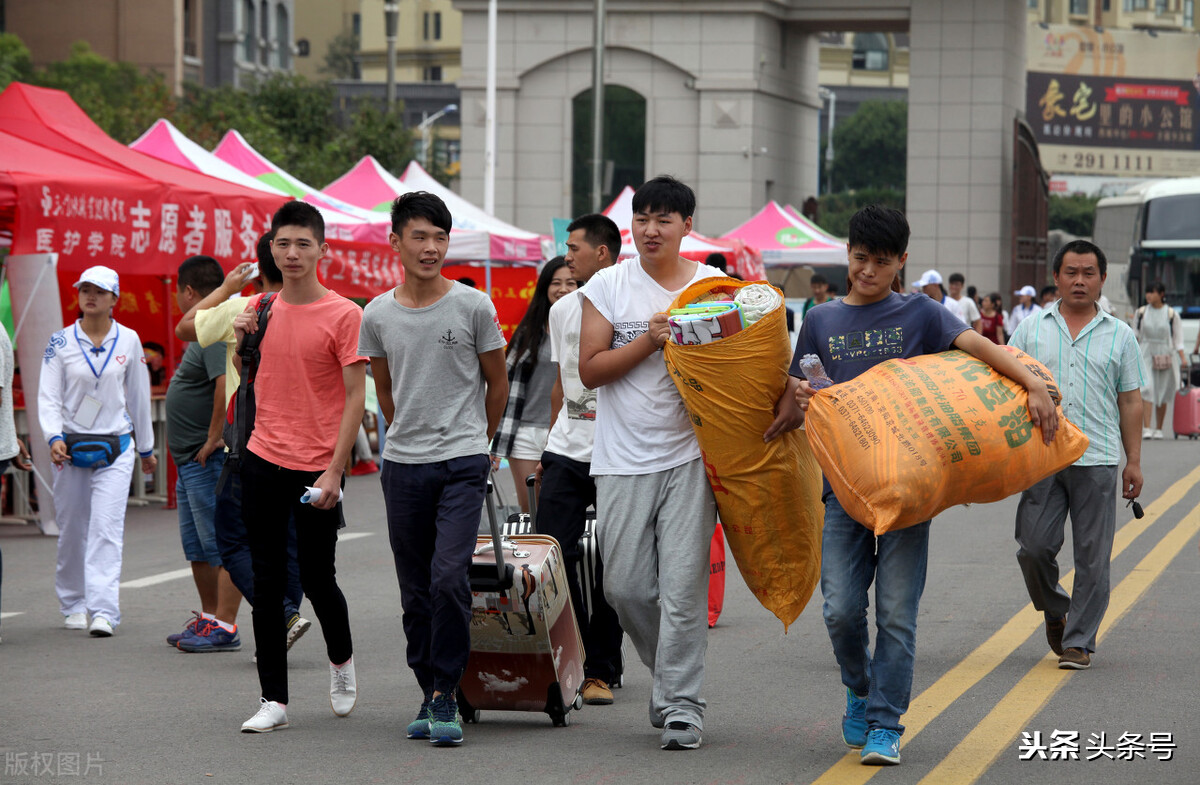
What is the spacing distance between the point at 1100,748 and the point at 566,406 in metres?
2.49

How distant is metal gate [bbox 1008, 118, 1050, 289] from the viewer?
35.3 meters

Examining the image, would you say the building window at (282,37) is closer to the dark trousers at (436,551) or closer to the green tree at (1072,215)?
the green tree at (1072,215)

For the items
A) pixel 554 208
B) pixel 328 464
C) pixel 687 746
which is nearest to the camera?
pixel 687 746

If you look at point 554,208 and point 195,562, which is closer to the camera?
point 195,562

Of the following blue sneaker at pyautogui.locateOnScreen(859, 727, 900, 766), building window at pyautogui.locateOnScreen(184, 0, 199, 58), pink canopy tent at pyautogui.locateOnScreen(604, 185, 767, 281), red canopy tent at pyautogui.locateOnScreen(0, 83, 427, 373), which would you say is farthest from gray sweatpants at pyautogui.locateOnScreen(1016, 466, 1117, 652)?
building window at pyautogui.locateOnScreen(184, 0, 199, 58)

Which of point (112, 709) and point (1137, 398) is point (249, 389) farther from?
point (1137, 398)

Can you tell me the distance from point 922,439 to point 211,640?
4071 mm

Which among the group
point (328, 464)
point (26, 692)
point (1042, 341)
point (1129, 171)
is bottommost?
point (26, 692)

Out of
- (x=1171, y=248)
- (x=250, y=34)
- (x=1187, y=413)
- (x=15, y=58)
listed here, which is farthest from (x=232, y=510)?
(x=250, y=34)

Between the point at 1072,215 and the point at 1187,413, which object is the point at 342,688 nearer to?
the point at 1187,413

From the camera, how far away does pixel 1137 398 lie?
6.98 m

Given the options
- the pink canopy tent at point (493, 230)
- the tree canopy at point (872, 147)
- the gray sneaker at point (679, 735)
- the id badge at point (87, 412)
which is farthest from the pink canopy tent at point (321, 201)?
the tree canopy at point (872, 147)

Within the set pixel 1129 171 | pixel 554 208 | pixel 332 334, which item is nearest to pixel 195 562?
pixel 332 334

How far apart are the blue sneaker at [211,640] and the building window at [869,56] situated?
99965 millimetres
